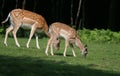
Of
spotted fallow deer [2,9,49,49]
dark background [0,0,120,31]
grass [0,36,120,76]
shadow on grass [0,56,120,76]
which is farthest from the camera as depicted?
dark background [0,0,120,31]

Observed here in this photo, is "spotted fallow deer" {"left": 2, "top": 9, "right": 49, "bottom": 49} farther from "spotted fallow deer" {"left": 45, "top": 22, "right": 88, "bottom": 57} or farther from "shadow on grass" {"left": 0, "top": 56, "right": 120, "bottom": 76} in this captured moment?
"shadow on grass" {"left": 0, "top": 56, "right": 120, "bottom": 76}

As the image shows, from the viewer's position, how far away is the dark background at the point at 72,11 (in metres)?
34.3

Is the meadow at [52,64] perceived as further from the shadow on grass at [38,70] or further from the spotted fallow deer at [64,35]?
the spotted fallow deer at [64,35]

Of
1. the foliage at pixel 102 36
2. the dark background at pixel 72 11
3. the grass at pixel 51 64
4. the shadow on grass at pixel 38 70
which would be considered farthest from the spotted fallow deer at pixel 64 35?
the dark background at pixel 72 11

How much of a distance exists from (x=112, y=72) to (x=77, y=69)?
1.09 m

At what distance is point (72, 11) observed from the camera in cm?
3538

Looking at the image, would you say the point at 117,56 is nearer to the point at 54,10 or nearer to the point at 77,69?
the point at 77,69

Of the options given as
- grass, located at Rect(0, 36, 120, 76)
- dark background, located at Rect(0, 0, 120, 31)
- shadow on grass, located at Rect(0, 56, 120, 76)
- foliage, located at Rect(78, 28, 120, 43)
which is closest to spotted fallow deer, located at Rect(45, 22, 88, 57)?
grass, located at Rect(0, 36, 120, 76)

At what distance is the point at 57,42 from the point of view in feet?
60.0

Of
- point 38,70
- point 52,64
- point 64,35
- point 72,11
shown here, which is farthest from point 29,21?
point 72,11

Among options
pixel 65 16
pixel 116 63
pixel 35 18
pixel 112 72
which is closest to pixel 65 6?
pixel 65 16

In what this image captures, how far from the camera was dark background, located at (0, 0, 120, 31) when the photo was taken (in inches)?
1350

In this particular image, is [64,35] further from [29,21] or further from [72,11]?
[72,11]

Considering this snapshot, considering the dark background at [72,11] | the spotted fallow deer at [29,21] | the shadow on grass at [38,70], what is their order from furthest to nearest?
1. the dark background at [72,11]
2. the spotted fallow deer at [29,21]
3. the shadow on grass at [38,70]
